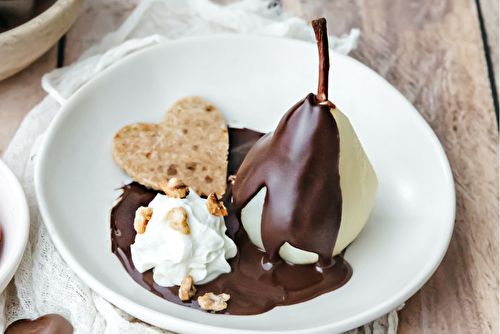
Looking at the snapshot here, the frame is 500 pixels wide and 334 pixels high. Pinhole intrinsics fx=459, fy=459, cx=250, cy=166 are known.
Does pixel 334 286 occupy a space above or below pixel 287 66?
below

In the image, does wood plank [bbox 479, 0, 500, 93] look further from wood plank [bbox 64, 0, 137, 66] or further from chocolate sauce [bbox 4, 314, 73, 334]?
chocolate sauce [bbox 4, 314, 73, 334]

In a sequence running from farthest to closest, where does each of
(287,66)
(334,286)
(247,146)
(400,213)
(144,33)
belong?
(144,33) → (287,66) → (247,146) → (400,213) → (334,286)

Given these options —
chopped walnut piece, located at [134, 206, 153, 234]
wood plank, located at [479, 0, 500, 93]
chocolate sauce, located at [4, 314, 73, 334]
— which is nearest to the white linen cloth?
chocolate sauce, located at [4, 314, 73, 334]

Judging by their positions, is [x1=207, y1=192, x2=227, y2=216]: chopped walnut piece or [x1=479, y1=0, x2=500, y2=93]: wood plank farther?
[x1=479, y1=0, x2=500, y2=93]: wood plank

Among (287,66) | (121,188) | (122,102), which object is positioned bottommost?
(121,188)

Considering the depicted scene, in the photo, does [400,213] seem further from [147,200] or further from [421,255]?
[147,200]

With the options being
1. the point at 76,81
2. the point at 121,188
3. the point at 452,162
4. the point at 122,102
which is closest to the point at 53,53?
the point at 76,81
